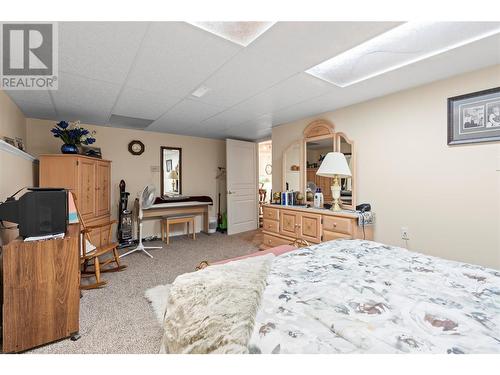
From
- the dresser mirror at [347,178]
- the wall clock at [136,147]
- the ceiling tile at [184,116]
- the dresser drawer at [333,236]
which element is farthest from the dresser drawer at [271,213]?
the wall clock at [136,147]

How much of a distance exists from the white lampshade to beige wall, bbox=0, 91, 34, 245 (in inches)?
126

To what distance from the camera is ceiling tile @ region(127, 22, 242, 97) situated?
1.51 meters

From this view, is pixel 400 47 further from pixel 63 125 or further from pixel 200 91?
pixel 63 125

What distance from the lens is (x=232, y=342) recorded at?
725 millimetres

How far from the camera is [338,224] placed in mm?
2729

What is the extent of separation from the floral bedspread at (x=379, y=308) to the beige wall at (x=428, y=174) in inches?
48.6

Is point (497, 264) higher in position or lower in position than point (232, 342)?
lower

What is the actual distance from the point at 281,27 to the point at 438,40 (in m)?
1.23

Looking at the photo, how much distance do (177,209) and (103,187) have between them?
1444mm

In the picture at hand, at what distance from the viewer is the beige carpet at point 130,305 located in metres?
1.56

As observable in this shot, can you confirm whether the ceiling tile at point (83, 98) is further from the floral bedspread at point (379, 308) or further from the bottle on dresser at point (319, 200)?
the bottle on dresser at point (319, 200)

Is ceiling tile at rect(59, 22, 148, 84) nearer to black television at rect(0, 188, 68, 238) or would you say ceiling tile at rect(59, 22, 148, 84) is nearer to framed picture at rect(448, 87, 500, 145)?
black television at rect(0, 188, 68, 238)
